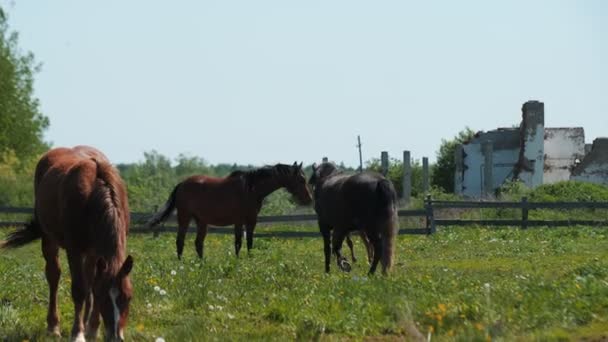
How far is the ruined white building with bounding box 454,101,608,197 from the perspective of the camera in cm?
4825

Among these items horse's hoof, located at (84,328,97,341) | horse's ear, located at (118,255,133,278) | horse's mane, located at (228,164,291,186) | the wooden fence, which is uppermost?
horse's mane, located at (228,164,291,186)

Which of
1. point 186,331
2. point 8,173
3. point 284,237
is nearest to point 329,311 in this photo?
point 186,331

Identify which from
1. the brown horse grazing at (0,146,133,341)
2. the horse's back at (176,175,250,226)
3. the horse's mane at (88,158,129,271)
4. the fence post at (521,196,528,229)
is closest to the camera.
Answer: the brown horse grazing at (0,146,133,341)

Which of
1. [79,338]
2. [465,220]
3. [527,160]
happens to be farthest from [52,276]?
[527,160]

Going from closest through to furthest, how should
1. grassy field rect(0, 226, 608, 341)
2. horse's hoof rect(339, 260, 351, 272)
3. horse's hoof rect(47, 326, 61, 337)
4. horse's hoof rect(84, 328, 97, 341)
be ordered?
grassy field rect(0, 226, 608, 341), horse's hoof rect(84, 328, 97, 341), horse's hoof rect(47, 326, 61, 337), horse's hoof rect(339, 260, 351, 272)

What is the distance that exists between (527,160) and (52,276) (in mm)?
38890

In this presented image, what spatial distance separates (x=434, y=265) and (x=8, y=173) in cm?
3821

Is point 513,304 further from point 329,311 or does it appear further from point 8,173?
point 8,173

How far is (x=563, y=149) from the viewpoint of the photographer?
51500 mm

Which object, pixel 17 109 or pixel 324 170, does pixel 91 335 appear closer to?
pixel 324 170

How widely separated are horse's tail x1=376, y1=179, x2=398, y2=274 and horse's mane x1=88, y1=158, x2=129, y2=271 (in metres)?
5.91

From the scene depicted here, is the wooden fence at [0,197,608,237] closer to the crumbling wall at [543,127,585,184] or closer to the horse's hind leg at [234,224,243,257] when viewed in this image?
the horse's hind leg at [234,224,243,257]

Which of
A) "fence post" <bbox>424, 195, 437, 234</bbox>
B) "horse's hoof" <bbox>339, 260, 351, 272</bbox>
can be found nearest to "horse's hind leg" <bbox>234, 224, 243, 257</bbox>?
"horse's hoof" <bbox>339, 260, 351, 272</bbox>

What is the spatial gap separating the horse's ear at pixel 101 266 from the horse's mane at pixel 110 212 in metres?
0.04
